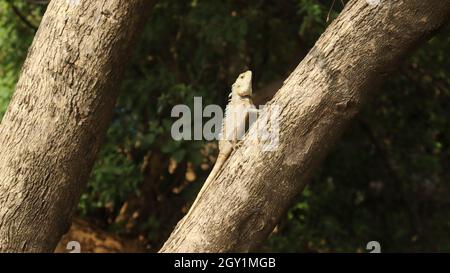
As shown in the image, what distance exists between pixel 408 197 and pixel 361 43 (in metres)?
4.57

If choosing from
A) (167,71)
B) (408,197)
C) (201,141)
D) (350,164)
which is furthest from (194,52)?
(408,197)

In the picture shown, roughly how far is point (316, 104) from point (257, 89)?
348 centimetres

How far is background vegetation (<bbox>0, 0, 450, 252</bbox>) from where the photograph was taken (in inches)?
274

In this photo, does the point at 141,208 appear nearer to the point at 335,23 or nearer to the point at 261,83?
the point at 261,83

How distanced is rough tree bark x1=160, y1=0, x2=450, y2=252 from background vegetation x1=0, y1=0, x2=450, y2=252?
235cm

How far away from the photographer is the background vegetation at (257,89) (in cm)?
696

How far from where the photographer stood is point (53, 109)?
4.48m

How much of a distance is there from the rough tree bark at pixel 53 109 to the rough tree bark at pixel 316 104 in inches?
38.4

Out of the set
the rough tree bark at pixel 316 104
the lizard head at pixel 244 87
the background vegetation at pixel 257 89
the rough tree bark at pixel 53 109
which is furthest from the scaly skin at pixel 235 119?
the background vegetation at pixel 257 89

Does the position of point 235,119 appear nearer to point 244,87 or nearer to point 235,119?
point 235,119

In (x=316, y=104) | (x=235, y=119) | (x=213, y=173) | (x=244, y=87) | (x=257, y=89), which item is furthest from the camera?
(x=257, y=89)

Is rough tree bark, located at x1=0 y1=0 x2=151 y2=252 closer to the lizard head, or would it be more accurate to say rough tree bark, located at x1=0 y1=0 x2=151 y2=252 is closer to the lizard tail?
the lizard tail

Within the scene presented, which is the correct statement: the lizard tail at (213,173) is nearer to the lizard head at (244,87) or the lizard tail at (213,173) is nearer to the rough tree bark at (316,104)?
the rough tree bark at (316,104)

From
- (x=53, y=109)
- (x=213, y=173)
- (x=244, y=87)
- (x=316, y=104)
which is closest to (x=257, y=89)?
(x=244, y=87)
